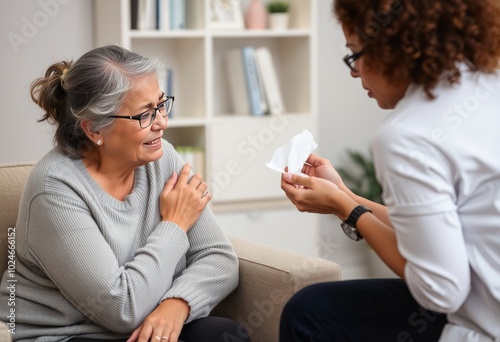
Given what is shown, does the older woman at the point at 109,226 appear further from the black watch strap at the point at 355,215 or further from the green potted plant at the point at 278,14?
the green potted plant at the point at 278,14

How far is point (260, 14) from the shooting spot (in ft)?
11.7

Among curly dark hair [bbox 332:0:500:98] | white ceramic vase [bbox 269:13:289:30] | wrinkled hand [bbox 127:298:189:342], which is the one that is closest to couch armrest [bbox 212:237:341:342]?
wrinkled hand [bbox 127:298:189:342]

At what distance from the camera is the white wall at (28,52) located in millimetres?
3258

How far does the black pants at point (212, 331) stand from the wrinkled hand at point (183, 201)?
0.23 m

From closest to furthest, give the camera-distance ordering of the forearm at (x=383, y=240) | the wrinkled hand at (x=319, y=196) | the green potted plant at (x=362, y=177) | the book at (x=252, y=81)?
the forearm at (x=383, y=240) < the wrinkled hand at (x=319, y=196) < the book at (x=252, y=81) < the green potted plant at (x=362, y=177)

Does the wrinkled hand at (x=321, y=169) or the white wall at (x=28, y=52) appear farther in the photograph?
the white wall at (x=28, y=52)

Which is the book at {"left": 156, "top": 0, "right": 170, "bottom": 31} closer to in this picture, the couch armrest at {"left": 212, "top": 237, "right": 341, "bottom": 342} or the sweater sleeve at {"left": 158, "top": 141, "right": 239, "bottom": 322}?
the sweater sleeve at {"left": 158, "top": 141, "right": 239, "bottom": 322}

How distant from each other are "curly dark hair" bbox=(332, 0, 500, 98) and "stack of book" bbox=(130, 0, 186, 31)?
1943 millimetres

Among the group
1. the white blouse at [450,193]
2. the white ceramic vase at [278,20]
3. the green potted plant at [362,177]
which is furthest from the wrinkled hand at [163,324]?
the green potted plant at [362,177]

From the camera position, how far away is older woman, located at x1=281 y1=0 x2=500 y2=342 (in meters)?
1.39

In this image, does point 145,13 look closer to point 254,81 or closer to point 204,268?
point 254,81

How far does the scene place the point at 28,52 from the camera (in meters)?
3.29

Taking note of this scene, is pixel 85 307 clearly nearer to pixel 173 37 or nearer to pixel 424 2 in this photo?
pixel 424 2

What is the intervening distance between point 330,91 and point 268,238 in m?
0.85
